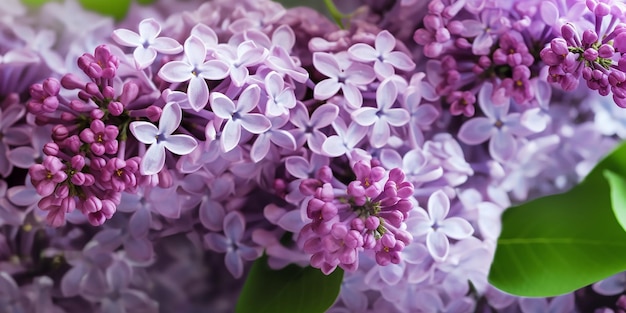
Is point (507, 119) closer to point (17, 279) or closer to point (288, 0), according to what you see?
point (288, 0)

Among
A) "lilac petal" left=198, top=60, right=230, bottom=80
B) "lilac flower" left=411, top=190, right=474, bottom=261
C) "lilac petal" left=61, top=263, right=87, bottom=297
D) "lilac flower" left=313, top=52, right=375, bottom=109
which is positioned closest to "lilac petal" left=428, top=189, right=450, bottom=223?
"lilac flower" left=411, top=190, right=474, bottom=261

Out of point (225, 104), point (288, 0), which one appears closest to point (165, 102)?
point (225, 104)

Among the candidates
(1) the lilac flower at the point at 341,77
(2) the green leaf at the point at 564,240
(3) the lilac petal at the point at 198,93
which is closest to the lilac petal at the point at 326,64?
(1) the lilac flower at the point at 341,77

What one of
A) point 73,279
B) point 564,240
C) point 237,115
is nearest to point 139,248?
point 73,279

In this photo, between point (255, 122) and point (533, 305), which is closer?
point (255, 122)

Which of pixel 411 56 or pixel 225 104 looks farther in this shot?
pixel 411 56

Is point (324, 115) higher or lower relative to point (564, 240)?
higher

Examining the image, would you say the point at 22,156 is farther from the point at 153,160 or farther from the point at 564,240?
the point at 564,240

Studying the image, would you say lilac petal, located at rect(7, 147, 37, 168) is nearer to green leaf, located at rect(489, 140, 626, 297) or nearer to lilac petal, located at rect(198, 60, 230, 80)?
lilac petal, located at rect(198, 60, 230, 80)
